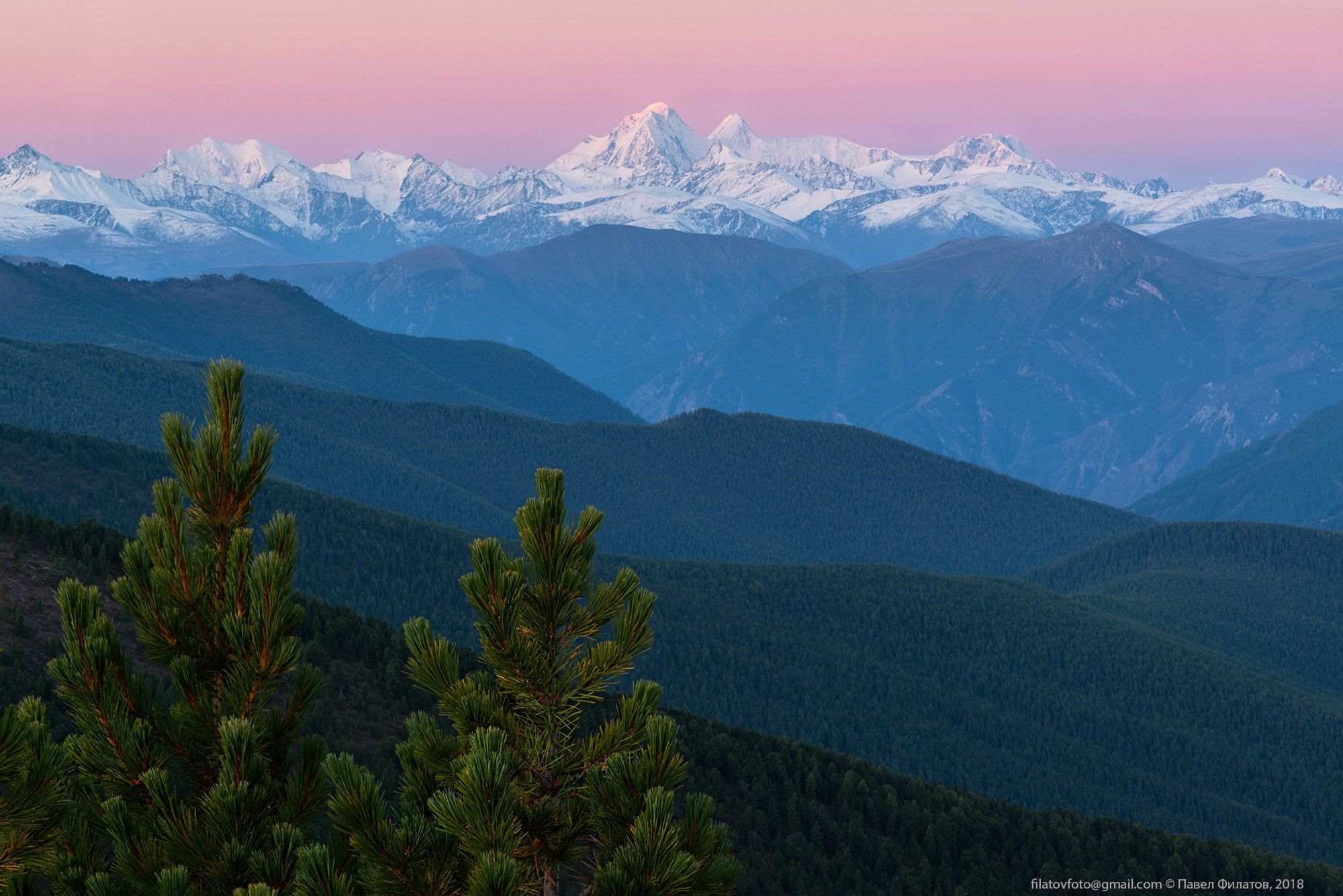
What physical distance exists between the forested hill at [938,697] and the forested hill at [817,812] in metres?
62.0

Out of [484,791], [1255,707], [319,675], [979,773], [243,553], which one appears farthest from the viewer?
[1255,707]

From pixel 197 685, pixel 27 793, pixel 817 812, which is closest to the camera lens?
pixel 27 793

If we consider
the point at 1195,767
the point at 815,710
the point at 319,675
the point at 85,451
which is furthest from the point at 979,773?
the point at 319,675

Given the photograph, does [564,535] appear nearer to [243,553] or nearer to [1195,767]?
[243,553]

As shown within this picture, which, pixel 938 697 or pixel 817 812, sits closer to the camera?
pixel 817 812

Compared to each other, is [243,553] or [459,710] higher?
[243,553]

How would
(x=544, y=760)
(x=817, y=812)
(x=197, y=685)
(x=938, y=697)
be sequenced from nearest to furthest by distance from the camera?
(x=544, y=760), (x=197, y=685), (x=817, y=812), (x=938, y=697)

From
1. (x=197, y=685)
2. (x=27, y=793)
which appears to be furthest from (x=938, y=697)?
(x=27, y=793)

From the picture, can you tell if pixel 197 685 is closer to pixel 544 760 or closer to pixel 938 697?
pixel 544 760

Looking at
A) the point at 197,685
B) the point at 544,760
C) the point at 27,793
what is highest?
the point at 197,685

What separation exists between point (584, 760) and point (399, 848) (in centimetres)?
260

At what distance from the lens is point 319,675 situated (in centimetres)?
1855

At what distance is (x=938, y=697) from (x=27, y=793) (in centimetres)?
18174

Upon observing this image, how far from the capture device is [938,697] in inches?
7387
